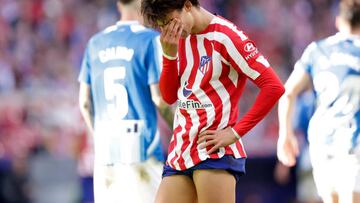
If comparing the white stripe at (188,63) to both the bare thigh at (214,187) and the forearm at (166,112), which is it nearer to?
the bare thigh at (214,187)

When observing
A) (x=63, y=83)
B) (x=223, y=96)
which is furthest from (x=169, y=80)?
(x=63, y=83)

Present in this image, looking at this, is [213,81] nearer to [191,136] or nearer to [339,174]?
[191,136]

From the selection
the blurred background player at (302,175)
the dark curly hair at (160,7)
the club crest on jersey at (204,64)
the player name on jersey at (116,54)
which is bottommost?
the blurred background player at (302,175)

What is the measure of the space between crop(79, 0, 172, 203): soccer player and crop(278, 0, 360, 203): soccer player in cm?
97

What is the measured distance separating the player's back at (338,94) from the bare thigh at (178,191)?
1.59 m

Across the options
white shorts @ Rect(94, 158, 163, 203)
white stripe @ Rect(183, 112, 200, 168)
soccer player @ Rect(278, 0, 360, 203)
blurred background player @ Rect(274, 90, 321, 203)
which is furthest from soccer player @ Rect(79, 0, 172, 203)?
blurred background player @ Rect(274, 90, 321, 203)

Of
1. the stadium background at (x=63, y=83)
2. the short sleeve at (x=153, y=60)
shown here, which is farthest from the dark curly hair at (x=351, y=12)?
the stadium background at (x=63, y=83)

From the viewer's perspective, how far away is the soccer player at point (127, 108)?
7691 millimetres

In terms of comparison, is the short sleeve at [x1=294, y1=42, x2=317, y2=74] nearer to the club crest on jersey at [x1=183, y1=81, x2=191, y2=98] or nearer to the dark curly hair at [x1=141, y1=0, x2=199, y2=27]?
the club crest on jersey at [x1=183, y1=81, x2=191, y2=98]

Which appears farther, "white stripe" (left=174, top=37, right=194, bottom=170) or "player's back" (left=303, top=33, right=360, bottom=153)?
"player's back" (left=303, top=33, right=360, bottom=153)

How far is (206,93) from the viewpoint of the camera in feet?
19.8

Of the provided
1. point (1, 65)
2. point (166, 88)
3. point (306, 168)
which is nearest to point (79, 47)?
point (1, 65)

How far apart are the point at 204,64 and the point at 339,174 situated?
5.73ft

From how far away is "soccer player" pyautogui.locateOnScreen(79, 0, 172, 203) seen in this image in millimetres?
7691
